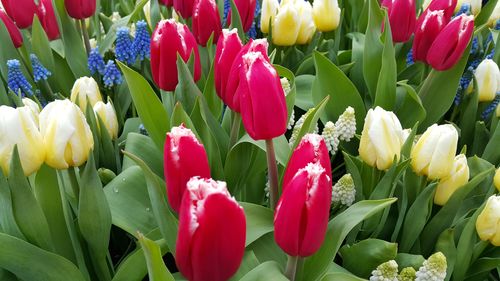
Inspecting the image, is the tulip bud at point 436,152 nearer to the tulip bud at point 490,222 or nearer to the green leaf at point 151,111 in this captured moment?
the tulip bud at point 490,222

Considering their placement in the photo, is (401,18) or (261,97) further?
(401,18)

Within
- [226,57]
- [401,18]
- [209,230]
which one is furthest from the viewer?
[401,18]

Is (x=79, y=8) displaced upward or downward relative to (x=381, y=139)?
upward

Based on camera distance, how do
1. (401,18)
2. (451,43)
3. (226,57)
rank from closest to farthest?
(226,57)
(451,43)
(401,18)

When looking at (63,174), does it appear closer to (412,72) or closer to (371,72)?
(371,72)

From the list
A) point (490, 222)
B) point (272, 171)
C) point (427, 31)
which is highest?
point (427, 31)

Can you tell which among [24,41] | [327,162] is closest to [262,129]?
[327,162]

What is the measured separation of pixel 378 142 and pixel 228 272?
1.46 feet

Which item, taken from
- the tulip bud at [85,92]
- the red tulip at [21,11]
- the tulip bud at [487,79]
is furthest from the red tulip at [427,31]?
the red tulip at [21,11]

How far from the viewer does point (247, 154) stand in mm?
1014

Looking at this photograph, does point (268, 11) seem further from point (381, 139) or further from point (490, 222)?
point (490, 222)

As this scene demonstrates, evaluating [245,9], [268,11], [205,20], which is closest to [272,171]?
[205,20]

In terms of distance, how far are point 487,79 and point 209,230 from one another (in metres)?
0.96

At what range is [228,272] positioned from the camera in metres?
0.62
